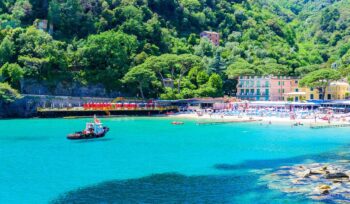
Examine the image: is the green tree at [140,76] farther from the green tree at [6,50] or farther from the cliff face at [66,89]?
the green tree at [6,50]

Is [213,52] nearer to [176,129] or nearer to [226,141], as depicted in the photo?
[176,129]

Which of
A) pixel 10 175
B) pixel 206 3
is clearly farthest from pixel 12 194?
pixel 206 3

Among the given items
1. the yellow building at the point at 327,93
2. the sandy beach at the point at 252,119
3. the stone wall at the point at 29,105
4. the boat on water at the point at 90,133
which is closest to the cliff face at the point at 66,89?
the stone wall at the point at 29,105

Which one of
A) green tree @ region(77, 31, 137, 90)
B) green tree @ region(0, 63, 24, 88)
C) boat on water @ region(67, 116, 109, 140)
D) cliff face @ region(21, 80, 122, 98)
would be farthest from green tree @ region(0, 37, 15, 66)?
boat on water @ region(67, 116, 109, 140)

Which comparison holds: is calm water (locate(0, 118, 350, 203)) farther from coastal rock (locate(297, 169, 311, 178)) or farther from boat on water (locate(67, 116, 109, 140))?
coastal rock (locate(297, 169, 311, 178))

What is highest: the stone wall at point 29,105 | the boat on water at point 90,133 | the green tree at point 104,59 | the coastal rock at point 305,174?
the green tree at point 104,59

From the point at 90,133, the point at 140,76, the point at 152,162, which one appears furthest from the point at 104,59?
the point at 152,162

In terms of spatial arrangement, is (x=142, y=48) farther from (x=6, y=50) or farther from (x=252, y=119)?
(x=252, y=119)

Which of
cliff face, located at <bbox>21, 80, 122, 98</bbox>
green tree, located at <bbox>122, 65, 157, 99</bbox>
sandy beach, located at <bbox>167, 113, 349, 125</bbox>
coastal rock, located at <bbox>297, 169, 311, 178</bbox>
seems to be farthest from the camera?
green tree, located at <bbox>122, 65, 157, 99</bbox>
